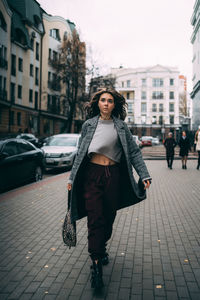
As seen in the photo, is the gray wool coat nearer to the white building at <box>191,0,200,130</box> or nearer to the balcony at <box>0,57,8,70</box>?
the white building at <box>191,0,200,130</box>

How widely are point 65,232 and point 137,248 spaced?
128 cm

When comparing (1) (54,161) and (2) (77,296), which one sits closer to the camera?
(2) (77,296)

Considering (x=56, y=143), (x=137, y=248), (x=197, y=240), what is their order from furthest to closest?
(x=56, y=143) → (x=197, y=240) → (x=137, y=248)

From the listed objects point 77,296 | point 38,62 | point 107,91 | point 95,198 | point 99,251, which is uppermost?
point 38,62

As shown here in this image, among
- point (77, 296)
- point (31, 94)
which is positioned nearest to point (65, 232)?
point (77, 296)

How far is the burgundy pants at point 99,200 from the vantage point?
3252 mm

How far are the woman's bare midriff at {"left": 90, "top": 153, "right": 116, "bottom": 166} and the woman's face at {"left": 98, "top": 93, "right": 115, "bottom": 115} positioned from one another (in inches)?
19.1

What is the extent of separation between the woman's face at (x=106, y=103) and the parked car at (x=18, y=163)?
Answer: 215 inches

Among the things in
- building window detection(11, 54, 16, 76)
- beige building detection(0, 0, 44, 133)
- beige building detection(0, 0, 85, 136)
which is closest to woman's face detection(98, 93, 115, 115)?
beige building detection(0, 0, 85, 136)

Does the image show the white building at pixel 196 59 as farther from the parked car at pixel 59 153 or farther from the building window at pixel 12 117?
the building window at pixel 12 117

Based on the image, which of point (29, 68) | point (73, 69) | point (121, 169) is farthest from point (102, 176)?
point (73, 69)

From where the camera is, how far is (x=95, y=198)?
329 centimetres

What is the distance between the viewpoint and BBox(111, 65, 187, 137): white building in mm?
75500

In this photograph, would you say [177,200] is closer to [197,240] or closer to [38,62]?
[197,240]
